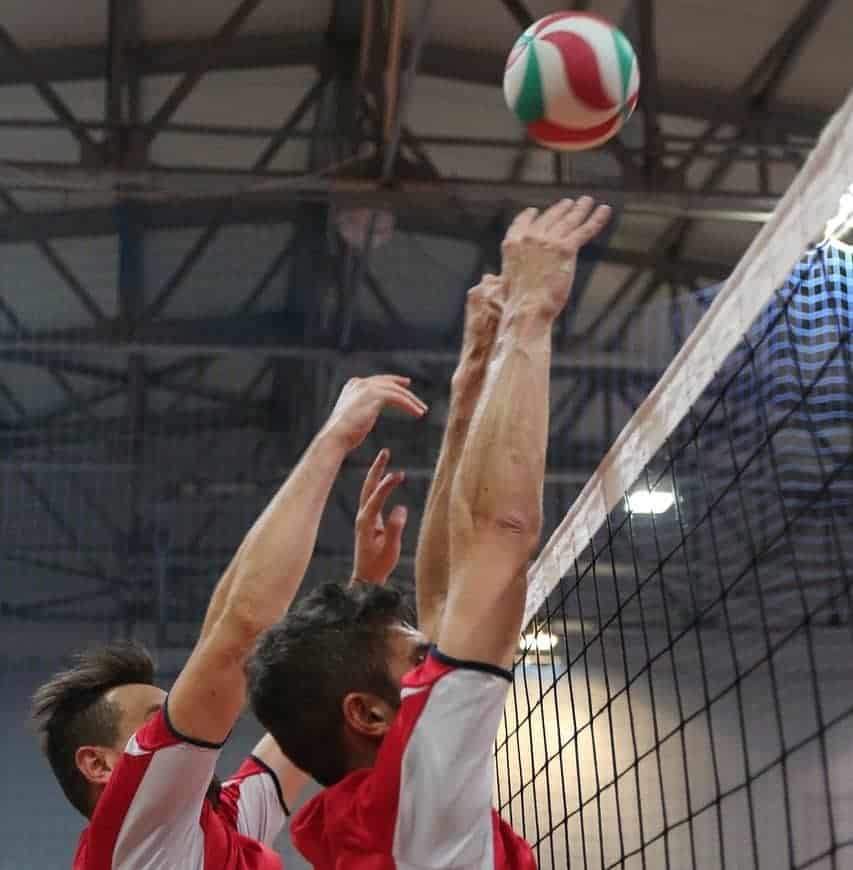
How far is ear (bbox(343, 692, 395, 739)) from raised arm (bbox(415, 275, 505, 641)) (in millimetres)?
428

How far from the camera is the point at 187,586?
1295 centimetres

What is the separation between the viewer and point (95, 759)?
8.39 ft

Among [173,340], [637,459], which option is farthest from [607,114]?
[173,340]

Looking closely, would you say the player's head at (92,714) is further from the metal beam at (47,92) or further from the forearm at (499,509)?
the metal beam at (47,92)

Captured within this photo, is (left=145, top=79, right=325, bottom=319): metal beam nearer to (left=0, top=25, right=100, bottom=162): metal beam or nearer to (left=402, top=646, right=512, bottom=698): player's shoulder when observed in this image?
(left=0, top=25, right=100, bottom=162): metal beam

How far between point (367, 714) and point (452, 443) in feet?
2.13

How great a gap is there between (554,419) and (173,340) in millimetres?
3469

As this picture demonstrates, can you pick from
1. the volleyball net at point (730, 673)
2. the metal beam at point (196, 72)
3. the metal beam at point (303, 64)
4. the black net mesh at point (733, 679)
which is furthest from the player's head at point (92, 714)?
the metal beam at point (303, 64)

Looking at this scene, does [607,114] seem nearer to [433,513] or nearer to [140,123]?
[433,513]

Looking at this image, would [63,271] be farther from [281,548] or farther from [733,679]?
[281,548]

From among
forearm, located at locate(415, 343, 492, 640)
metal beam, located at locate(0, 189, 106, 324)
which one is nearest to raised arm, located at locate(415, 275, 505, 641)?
forearm, located at locate(415, 343, 492, 640)

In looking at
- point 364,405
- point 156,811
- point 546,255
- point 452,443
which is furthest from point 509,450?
point 156,811

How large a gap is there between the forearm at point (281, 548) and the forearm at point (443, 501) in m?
0.18

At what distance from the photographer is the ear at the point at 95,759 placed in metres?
2.55
